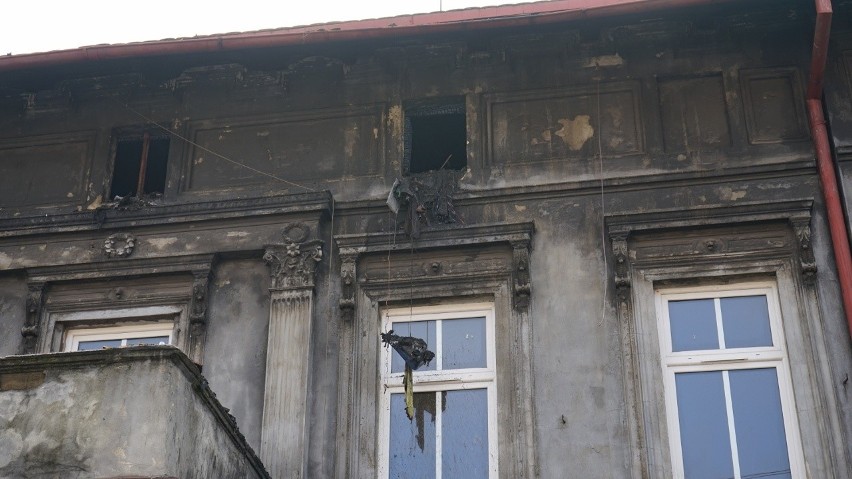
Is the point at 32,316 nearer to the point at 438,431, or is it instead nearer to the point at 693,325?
the point at 438,431

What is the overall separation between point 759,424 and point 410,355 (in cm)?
279

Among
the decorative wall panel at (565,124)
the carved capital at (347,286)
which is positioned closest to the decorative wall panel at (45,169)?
the carved capital at (347,286)

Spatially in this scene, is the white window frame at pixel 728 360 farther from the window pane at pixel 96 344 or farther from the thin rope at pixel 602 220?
the window pane at pixel 96 344

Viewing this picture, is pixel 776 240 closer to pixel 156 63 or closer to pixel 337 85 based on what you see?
pixel 337 85

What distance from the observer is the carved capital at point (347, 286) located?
10.5 metres

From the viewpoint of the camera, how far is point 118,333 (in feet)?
35.9

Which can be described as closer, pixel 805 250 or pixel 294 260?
pixel 805 250

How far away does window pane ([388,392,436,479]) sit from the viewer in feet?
32.1

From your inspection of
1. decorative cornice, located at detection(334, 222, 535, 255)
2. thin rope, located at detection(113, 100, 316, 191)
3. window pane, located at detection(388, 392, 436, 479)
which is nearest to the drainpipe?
decorative cornice, located at detection(334, 222, 535, 255)

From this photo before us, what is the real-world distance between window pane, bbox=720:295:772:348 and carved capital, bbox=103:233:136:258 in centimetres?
526

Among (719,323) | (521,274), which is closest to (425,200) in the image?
(521,274)

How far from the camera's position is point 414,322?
34.4ft

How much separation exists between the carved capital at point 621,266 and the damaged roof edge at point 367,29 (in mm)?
1943

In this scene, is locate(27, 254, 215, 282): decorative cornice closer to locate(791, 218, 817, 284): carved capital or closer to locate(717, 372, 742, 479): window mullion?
locate(717, 372, 742, 479): window mullion
